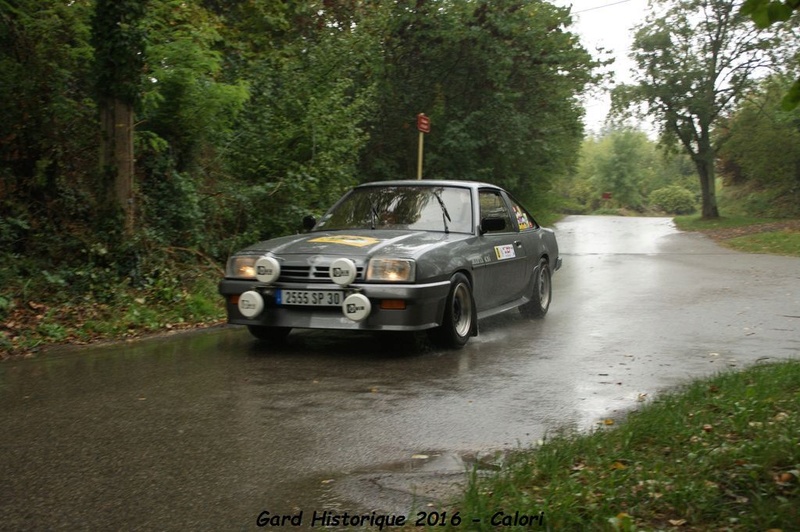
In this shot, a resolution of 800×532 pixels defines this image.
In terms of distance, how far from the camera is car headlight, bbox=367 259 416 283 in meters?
7.40

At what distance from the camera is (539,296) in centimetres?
1050

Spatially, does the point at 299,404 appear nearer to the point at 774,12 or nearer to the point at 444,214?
the point at 444,214

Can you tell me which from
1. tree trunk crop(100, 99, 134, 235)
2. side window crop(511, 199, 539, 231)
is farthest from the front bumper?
tree trunk crop(100, 99, 134, 235)

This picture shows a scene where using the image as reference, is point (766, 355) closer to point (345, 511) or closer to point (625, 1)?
point (345, 511)

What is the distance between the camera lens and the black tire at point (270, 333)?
27.2 ft

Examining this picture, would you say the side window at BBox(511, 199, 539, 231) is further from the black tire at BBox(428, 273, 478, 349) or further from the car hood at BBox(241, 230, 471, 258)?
the black tire at BBox(428, 273, 478, 349)

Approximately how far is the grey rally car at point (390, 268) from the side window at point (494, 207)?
1.0 inches

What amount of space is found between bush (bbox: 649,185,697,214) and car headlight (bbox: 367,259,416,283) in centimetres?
6994

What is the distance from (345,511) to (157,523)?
0.78m

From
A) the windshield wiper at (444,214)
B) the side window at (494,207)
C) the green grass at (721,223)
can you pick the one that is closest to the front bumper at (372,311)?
the windshield wiper at (444,214)

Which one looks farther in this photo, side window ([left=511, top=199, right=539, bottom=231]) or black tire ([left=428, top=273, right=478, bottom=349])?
side window ([left=511, top=199, right=539, bottom=231])

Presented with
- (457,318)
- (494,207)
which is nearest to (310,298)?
(457,318)

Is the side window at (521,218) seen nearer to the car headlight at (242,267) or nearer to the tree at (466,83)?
the car headlight at (242,267)

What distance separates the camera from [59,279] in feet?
31.6
